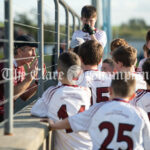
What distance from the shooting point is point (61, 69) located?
3750 mm

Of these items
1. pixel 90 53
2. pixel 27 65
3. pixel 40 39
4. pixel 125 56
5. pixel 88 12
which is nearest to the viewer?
pixel 40 39

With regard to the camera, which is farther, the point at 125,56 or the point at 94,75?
the point at 125,56

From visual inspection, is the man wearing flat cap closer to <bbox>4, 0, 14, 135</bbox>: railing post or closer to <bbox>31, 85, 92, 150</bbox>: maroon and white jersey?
<bbox>31, 85, 92, 150</bbox>: maroon and white jersey

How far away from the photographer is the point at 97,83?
430 centimetres

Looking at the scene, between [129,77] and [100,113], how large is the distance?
0.42m

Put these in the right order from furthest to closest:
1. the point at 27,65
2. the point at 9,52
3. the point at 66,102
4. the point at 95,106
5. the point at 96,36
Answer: the point at 96,36
the point at 27,65
the point at 66,102
the point at 95,106
the point at 9,52

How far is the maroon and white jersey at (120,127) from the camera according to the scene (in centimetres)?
306

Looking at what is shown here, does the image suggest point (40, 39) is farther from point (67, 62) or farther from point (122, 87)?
point (122, 87)

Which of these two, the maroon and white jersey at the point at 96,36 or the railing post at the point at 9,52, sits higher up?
the maroon and white jersey at the point at 96,36

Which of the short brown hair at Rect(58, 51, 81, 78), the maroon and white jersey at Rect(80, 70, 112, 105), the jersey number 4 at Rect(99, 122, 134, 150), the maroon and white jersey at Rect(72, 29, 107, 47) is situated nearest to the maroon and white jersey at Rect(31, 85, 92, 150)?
A: the short brown hair at Rect(58, 51, 81, 78)

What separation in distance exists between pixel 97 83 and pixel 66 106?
2.54 ft

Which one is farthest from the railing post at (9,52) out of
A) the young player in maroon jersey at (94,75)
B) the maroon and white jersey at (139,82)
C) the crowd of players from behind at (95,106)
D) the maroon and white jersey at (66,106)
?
the maroon and white jersey at (139,82)

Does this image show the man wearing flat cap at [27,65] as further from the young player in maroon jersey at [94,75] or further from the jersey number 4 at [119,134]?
the jersey number 4 at [119,134]

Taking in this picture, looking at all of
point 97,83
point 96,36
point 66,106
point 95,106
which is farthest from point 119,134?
point 96,36
